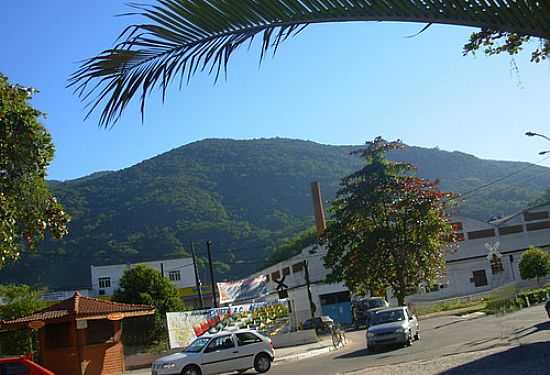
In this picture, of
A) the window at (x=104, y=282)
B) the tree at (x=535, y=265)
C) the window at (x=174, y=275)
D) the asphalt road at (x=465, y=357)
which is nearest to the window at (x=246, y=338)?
the asphalt road at (x=465, y=357)

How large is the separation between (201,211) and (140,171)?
24528mm

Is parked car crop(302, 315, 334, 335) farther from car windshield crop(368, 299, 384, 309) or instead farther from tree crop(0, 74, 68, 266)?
tree crop(0, 74, 68, 266)

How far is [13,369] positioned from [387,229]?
24602mm

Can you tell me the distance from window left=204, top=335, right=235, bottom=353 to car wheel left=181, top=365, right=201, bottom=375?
0.65 meters

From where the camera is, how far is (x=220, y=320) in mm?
31562

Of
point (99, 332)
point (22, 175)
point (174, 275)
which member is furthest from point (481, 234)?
point (22, 175)

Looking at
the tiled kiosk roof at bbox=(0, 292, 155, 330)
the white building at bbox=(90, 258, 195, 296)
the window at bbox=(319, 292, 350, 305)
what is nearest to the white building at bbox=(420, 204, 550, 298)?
the window at bbox=(319, 292, 350, 305)

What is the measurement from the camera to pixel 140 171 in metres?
137

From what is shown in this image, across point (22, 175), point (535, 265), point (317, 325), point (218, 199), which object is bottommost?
point (317, 325)

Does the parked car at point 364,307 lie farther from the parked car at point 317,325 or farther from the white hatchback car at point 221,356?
the white hatchback car at point 221,356

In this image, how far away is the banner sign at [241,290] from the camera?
3566 cm

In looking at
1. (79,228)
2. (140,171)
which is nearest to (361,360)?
(79,228)

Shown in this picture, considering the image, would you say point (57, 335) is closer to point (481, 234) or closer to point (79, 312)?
point (79, 312)

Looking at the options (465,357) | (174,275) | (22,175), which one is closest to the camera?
(465,357)
